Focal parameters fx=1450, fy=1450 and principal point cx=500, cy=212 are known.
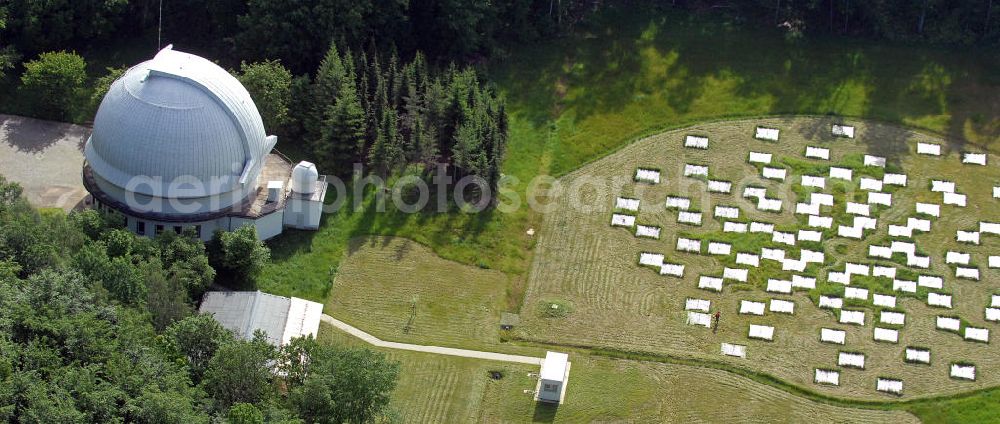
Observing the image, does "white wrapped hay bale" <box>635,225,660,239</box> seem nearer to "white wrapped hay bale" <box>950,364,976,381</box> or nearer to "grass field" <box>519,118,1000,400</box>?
"grass field" <box>519,118,1000,400</box>

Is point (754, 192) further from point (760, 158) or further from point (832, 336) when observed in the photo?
point (832, 336)

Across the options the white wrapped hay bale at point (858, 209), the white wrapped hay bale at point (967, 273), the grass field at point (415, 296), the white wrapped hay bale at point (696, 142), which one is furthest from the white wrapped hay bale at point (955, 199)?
the grass field at point (415, 296)

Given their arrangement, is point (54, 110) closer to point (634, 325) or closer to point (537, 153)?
point (537, 153)

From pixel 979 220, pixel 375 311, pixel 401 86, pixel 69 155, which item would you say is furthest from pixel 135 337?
pixel 979 220

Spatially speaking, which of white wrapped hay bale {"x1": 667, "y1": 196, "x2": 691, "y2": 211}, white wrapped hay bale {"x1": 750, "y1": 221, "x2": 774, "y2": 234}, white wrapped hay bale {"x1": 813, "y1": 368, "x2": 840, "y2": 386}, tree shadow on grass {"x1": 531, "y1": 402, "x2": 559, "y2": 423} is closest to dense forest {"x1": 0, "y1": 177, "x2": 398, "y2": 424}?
tree shadow on grass {"x1": 531, "y1": 402, "x2": 559, "y2": 423}

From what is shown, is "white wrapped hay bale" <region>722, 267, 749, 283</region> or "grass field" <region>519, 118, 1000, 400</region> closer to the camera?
"grass field" <region>519, 118, 1000, 400</region>

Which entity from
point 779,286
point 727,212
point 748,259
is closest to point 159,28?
point 727,212
